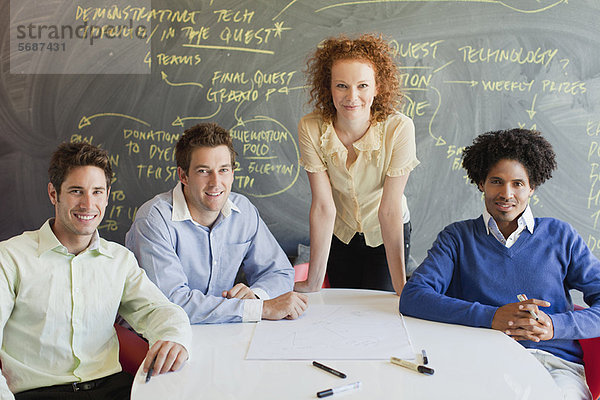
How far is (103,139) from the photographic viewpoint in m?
3.23

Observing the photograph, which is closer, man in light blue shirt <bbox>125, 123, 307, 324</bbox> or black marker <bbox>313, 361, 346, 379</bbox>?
black marker <bbox>313, 361, 346, 379</bbox>

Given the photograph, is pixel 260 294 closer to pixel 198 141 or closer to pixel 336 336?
pixel 336 336

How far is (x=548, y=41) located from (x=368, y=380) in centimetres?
263

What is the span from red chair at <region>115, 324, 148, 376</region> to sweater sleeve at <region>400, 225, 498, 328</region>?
844 mm

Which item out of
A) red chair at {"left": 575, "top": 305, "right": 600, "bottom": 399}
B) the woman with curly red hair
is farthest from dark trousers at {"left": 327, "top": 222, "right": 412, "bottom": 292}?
red chair at {"left": 575, "top": 305, "right": 600, "bottom": 399}

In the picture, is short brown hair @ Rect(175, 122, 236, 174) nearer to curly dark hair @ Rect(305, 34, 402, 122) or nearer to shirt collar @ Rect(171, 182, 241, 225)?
shirt collar @ Rect(171, 182, 241, 225)

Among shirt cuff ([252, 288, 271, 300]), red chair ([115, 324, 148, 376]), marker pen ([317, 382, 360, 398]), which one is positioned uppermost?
shirt cuff ([252, 288, 271, 300])

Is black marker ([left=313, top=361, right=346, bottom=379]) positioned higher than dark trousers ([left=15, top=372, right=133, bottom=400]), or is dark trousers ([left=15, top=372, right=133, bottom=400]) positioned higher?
black marker ([left=313, top=361, right=346, bottom=379])

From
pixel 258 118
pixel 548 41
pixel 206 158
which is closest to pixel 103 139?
pixel 258 118

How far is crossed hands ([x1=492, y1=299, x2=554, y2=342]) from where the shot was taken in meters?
1.60

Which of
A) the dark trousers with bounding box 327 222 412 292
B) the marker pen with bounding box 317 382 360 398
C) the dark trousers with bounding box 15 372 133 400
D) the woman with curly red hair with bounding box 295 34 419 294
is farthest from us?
the dark trousers with bounding box 327 222 412 292

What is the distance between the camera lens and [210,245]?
2.06m

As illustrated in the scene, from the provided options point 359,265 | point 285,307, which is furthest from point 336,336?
point 359,265

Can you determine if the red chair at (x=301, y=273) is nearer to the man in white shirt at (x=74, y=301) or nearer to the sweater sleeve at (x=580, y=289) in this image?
the man in white shirt at (x=74, y=301)
